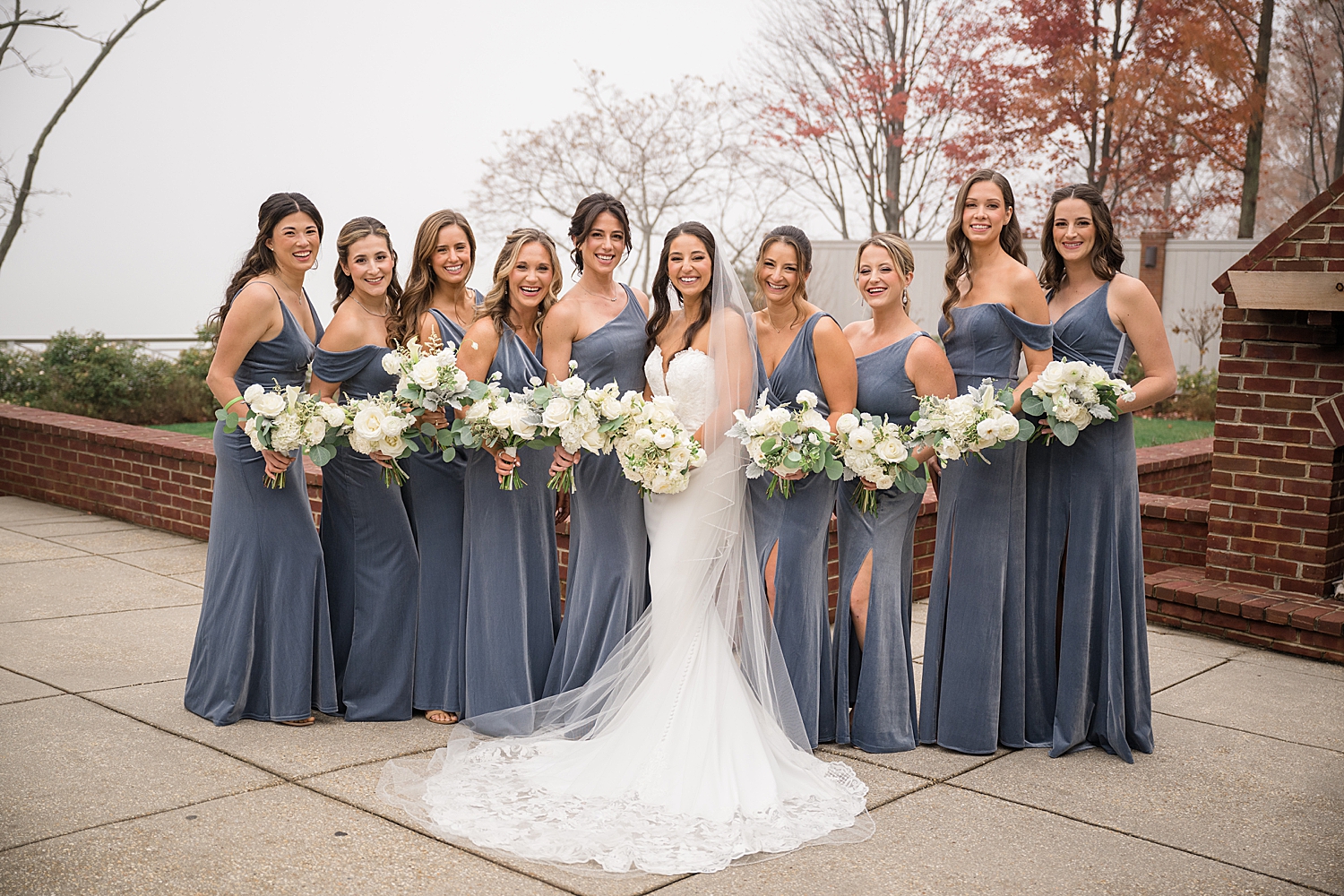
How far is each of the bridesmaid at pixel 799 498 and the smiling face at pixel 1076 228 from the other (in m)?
1.17

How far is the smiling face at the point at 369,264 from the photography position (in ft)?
16.9

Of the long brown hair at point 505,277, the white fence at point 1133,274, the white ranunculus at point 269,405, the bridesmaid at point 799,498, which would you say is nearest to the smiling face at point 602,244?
the long brown hair at point 505,277

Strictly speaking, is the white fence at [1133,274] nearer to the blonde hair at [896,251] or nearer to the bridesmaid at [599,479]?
the blonde hair at [896,251]

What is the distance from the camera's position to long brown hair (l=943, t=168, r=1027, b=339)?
506 centimetres

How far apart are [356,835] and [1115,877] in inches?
98.8

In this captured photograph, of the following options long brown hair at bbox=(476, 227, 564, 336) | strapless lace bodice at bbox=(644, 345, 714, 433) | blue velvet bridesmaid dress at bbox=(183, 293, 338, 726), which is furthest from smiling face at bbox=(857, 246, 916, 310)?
blue velvet bridesmaid dress at bbox=(183, 293, 338, 726)

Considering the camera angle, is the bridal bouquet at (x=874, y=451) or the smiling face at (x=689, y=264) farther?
the smiling face at (x=689, y=264)

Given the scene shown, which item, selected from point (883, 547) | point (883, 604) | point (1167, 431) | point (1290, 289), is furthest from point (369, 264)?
point (1167, 431)

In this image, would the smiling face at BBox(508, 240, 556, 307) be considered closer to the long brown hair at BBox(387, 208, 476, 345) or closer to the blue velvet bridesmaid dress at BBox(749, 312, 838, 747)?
the long brown hair at BBox(387, 208, 476, 345)

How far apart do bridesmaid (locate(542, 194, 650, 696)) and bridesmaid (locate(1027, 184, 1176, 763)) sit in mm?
1807

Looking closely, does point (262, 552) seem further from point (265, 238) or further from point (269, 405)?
point (265, 238)

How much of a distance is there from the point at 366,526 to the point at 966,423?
2746 mm

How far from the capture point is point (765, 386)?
4961 millimetres

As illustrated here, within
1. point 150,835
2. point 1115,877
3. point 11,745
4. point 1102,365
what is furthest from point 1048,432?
point 11,745
